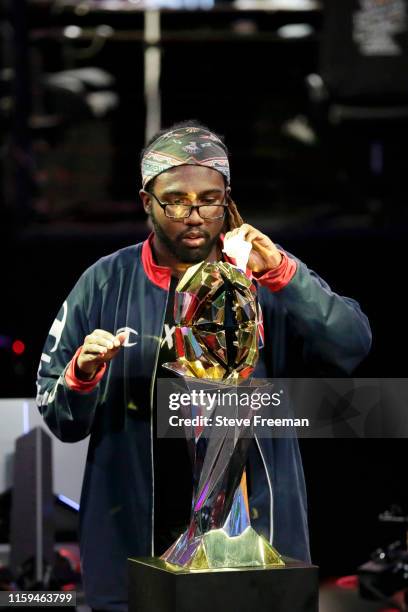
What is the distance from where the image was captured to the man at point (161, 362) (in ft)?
8.10

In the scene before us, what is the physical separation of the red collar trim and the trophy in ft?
1.10

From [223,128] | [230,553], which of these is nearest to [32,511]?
[230,553]

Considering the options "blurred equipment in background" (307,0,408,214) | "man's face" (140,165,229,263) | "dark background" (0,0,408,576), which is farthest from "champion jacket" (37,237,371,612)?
"blurred equipment in background" (307,0,408,214)

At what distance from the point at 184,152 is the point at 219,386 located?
1.67ft

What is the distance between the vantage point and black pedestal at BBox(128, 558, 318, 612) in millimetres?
2123

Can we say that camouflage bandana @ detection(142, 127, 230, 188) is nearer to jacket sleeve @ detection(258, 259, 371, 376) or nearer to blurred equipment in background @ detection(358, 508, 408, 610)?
jacket sleeve @ detection(258, 259, 371, 376)

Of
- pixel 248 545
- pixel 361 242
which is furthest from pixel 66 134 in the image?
pixel 248 545

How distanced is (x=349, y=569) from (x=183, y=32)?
8.03 feet

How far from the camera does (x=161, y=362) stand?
2.53 metres

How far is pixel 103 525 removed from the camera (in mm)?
2543

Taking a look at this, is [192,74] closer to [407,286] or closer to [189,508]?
[407,286]

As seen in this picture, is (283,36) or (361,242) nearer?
(361,242)

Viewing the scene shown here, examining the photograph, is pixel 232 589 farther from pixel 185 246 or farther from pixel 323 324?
pixel 185 246

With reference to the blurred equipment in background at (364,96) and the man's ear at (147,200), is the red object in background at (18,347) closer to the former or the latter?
the man's ear at (147,200)
